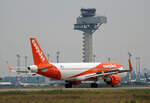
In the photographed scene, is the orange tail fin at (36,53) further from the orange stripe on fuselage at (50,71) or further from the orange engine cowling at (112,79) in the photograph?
the orange engine cowling at (112,79)

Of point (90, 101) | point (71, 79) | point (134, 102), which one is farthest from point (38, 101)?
point (71, 79)

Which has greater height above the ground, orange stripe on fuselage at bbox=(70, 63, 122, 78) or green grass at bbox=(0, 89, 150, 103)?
orange stripe on fuselage at bbox=(70, 63, 122, 78)

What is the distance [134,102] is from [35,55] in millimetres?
31842

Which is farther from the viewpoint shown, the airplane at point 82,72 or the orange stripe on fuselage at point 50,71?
the airplane at point 82,72

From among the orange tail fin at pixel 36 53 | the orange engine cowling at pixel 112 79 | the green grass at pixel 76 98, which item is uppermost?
the orange tail fin at pixel 36 53

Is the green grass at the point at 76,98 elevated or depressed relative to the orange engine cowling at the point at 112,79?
depressed

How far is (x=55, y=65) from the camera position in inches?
2820

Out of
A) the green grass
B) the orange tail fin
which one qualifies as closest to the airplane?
the orange tail fin

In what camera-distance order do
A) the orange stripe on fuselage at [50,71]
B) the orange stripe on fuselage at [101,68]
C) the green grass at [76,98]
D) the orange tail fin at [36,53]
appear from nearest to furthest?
the green grass at [76,98] → the orange tail fin at [36,53] → the orange stripe on fuselage at [50,71] → the orange stripe on fuselage at [101,68]

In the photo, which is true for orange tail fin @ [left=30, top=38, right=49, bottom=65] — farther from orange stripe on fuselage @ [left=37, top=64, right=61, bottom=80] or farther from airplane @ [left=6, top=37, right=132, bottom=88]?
airplane @ [left=6, top=37, right=132, bottom=88]

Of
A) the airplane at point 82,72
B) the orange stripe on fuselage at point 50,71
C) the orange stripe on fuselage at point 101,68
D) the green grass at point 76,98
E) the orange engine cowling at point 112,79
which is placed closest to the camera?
the green grass at point 76,98

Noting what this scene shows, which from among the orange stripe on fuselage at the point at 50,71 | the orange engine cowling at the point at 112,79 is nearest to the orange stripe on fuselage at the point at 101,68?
the orange engine cowling at the point at 112,79

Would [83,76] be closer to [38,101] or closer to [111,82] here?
[111,82]

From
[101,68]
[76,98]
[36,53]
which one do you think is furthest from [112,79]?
[76,98]
